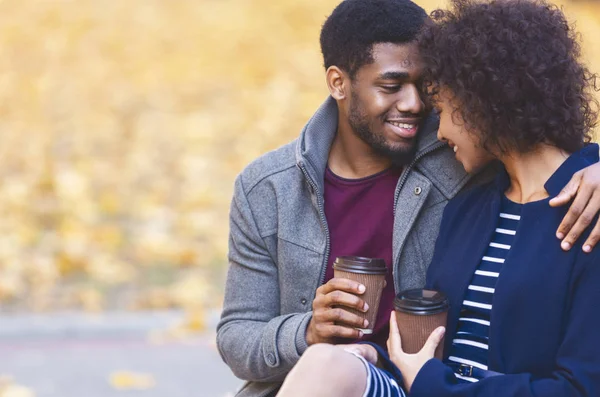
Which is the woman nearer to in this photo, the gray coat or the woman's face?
the woman's face

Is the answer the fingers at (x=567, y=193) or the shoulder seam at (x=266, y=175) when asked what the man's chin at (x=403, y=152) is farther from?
the fingers at (x=567, y=193)

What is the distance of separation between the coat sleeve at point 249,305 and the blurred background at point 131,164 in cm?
252

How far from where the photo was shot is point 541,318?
2.70 metres

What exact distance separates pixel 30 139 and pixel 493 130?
23.5 ft

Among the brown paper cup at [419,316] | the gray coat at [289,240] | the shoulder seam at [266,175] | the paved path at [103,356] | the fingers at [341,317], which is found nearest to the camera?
the brown paper cup at [419,316]

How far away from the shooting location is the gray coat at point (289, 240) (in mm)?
3326

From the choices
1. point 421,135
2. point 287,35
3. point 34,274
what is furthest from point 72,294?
point 287,35

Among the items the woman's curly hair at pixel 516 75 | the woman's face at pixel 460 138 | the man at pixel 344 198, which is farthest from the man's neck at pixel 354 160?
the woman's curly hair at pixel 516 75

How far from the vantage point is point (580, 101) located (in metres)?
2.98

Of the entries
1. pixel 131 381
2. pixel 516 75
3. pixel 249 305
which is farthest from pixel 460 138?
pixel 131 381

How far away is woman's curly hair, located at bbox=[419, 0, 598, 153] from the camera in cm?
→ 287

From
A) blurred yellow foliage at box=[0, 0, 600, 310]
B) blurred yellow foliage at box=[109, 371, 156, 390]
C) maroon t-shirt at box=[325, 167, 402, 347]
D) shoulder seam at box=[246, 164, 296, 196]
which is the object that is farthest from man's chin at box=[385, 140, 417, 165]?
blurred yellow foliage at box=[0, 0, 600, 310]

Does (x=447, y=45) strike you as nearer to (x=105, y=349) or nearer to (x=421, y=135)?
(x=421, y=135)

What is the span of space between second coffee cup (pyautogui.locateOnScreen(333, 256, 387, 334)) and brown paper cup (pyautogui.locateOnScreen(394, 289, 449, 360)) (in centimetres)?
8
